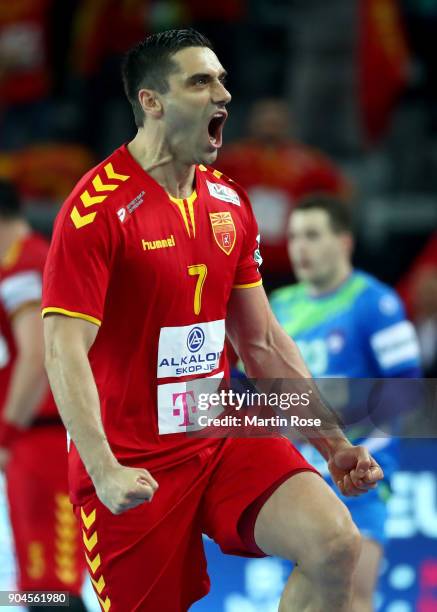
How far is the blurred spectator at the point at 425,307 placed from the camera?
27.1ft

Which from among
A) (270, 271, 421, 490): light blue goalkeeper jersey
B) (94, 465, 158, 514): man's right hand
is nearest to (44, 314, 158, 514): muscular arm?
(94, 465, 158, 514): man's right hand

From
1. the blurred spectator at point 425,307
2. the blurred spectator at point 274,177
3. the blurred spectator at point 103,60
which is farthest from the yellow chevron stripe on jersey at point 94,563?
the blurred spectator at point 103,60

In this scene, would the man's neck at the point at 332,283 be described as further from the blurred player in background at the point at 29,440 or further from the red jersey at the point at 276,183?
the red jersey at the point at 276,183

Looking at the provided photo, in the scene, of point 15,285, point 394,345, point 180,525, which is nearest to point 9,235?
point 15,285

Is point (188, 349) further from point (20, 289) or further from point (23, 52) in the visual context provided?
point (23, 52)

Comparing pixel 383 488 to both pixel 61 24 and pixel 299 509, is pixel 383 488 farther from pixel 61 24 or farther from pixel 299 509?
pixel 61 24

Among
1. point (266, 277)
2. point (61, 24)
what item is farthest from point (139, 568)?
point (61, 24)

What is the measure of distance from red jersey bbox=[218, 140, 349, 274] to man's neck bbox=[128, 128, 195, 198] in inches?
212

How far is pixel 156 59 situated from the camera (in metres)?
4.06

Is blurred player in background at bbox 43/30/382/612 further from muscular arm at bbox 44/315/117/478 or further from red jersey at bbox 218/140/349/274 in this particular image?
red jersey at bbox 218/140/349/274

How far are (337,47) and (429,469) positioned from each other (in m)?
6.79

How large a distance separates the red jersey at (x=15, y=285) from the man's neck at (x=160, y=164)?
2310mm

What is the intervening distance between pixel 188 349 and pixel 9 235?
2714 millimetres

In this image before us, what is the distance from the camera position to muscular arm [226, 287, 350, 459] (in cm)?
429
